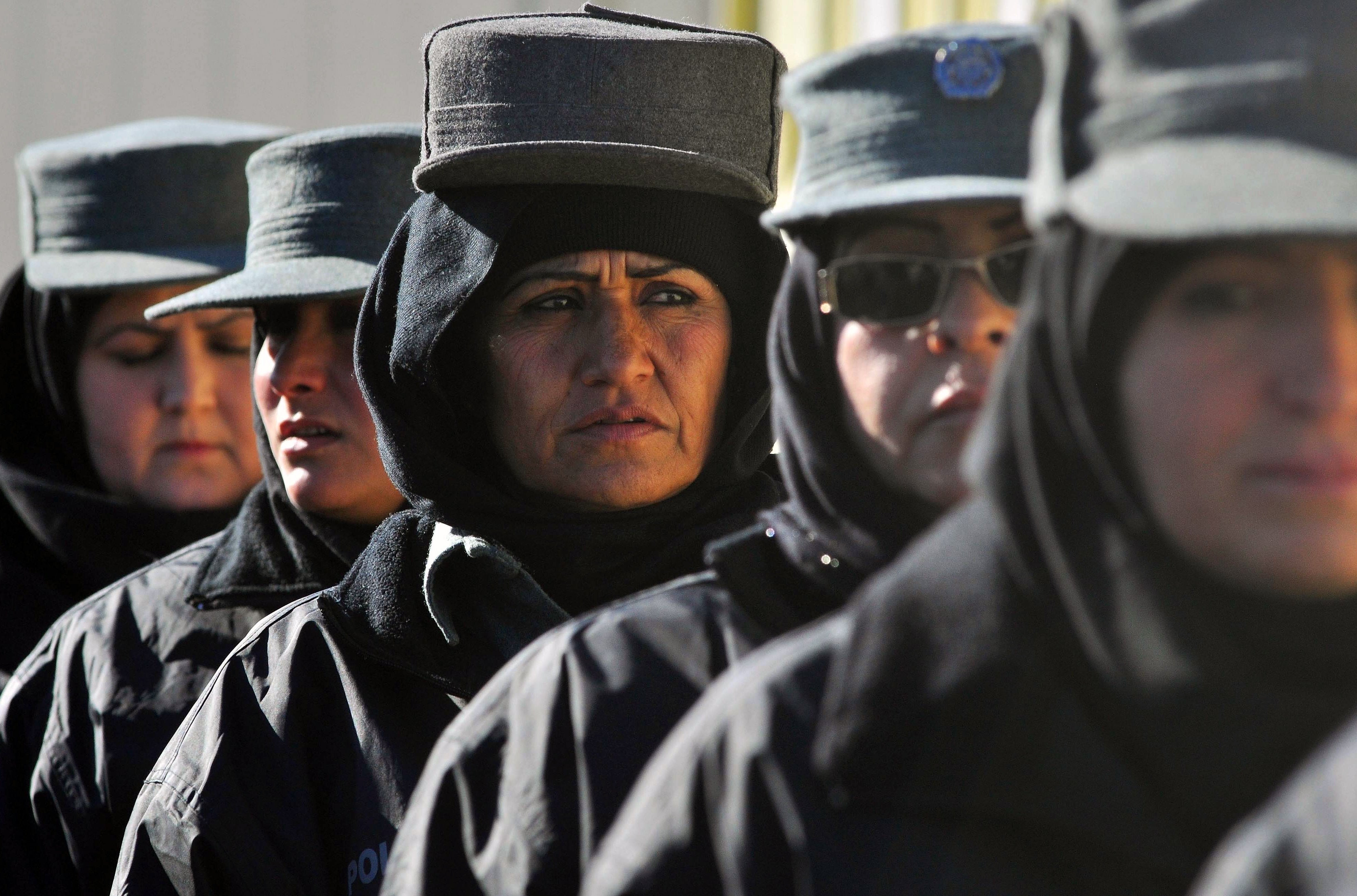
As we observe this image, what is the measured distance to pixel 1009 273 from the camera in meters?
2.04

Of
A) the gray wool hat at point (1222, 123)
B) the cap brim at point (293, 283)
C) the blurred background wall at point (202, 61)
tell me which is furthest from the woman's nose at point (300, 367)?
the blurred background wall at point (202, 61)

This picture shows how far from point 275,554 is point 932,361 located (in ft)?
6.63

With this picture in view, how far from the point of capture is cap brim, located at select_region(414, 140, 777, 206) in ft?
9.52

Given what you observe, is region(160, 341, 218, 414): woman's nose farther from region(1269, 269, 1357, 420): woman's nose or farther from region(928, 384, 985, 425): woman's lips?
region(1269, 269, 1357, 420): woman's nose

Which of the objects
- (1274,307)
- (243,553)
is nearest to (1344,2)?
(1274,307)

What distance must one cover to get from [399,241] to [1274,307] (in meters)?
1.93

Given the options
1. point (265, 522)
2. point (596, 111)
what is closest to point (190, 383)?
point (265, 522)

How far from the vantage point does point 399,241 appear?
10.3ft

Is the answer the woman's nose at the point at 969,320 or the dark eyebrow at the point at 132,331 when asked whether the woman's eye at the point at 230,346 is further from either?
the woman's nose at the point at 969,320

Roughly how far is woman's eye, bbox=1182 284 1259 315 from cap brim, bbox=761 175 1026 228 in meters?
0.56

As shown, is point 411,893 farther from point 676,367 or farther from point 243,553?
point 243,553

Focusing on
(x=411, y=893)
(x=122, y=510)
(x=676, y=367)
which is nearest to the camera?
(x=411, y=893)

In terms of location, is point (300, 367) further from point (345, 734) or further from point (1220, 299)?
point (1220, 299)

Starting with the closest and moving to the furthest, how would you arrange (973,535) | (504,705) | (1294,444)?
(1294,444) → (973,535) → (504,705)
